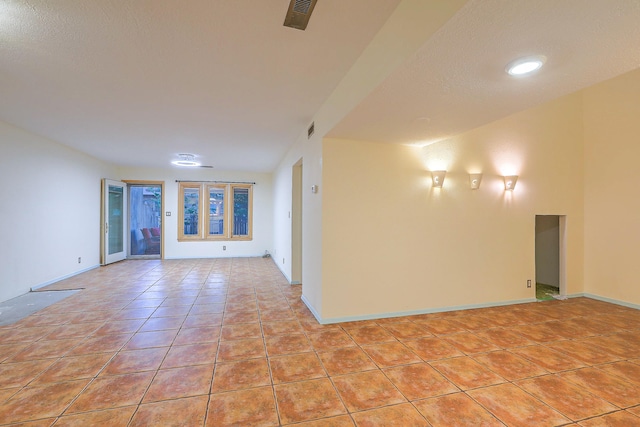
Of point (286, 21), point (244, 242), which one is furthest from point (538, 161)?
point (244, 242)

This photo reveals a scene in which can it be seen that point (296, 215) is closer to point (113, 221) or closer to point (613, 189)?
point (613, 189)

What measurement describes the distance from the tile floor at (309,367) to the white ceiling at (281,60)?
2163 millimetres

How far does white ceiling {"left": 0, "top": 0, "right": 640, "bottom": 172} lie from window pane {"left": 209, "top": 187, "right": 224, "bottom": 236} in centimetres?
432

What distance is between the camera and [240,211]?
7941 mm

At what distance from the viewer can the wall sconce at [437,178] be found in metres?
3.50

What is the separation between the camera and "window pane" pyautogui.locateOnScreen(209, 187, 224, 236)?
7.76 m

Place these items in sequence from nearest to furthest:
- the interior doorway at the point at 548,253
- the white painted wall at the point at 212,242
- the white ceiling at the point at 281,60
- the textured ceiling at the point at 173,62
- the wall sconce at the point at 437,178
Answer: the white ceiling at the point at 281,60, the textured ceiling at the point at 173,62, the wall sconce at the point at 437,178, the interior doorway at the point at 548,253, the white painted wall at the point at 212,242

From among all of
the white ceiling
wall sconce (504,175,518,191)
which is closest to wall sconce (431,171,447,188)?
the white ceiling

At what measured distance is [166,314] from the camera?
11.2ft

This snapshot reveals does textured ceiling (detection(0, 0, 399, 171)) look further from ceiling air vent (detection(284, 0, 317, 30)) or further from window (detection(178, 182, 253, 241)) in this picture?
window (detection(178, 182, 253, 241))

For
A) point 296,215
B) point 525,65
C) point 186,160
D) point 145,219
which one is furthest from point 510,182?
point 145,219

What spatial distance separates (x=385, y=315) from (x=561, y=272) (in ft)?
10.9

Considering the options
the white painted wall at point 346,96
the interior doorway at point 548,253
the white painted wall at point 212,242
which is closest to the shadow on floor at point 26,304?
the white painted wall at point 212,242

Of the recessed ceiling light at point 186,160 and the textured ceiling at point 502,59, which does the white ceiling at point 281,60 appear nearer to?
the textured ceiling at point 502,59
